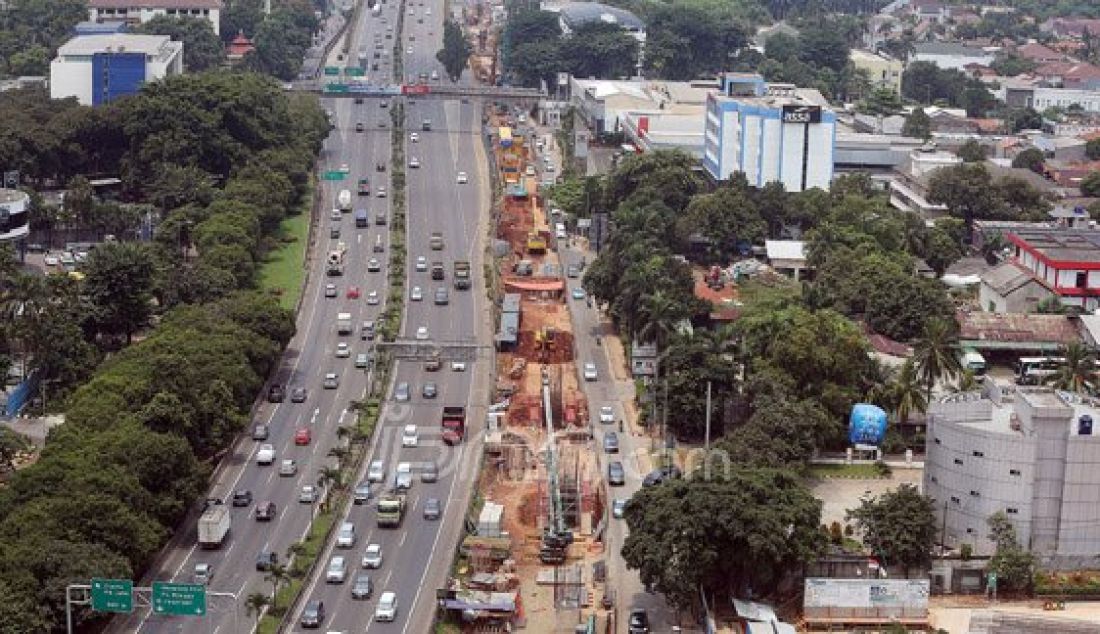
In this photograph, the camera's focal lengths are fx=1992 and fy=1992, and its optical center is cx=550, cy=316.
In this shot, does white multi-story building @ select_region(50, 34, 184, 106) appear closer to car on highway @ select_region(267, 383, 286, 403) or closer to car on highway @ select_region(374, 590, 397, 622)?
car on highway @ select_region(267, 383, 286, 403)

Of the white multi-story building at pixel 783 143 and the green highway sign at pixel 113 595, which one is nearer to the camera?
the green highway sign at pixel 113 595

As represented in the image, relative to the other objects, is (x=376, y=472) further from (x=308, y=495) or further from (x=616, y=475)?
(x=616, y=475)

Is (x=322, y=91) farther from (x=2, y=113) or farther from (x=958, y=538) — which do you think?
(x=958, y=538)

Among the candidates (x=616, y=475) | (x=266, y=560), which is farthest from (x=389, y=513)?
(x=616, y=475)

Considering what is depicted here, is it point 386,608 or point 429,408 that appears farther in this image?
point 429,408

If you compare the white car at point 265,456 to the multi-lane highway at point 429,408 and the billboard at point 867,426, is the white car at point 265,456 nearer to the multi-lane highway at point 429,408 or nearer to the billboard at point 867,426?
the multi-lane highway at point 429,408

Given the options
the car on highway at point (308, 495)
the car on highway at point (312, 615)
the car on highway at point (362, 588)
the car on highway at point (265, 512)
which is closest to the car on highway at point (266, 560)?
the car on highway at point (362, 588)
